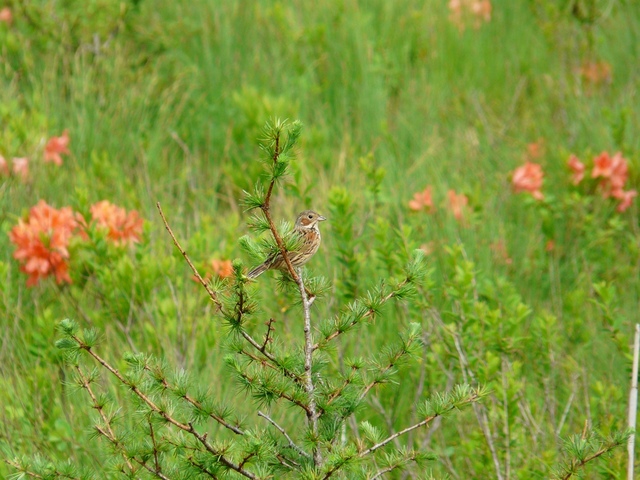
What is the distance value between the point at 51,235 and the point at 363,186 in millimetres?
1904

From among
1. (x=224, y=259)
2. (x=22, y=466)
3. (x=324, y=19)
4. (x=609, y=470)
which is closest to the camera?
(x=22, y=466)

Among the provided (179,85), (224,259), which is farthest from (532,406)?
(179,85)

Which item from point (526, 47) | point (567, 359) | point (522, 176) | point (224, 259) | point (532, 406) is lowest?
point (532, 406)

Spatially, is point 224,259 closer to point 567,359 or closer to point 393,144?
point 567,359

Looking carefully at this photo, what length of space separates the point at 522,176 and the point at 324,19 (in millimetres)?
2758

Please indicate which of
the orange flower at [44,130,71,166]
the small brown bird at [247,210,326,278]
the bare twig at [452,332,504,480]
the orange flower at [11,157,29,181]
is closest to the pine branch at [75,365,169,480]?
the small brown bird at [247,210,326,278]

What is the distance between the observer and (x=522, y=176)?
19.5 feet

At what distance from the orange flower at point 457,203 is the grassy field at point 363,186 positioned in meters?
0.06

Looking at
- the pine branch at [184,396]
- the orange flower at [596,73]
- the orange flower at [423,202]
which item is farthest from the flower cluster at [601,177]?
the pine branch at [184,396]

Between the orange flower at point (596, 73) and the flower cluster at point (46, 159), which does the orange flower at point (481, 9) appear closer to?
the orange flower at point (596, 73)

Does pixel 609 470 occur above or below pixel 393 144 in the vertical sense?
below

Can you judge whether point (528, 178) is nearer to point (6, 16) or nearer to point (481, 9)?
point (481, 9)

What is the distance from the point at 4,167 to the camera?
5609 mm

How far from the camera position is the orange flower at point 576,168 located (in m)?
5.93
